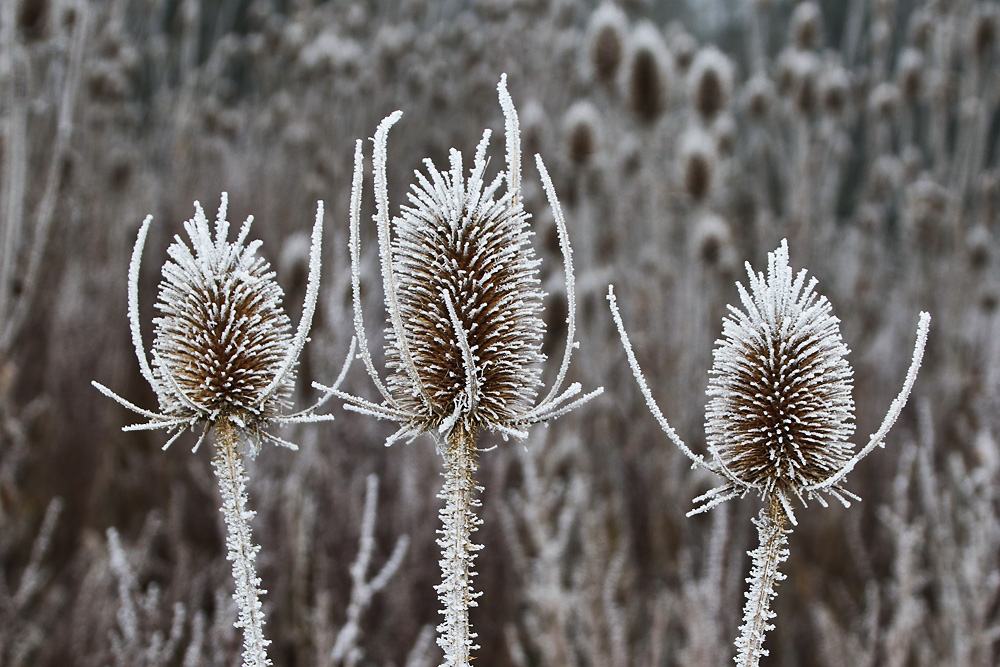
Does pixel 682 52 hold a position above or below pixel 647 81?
above

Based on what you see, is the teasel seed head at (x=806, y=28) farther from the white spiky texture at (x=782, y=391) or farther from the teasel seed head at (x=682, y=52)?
the white spiky texture at (x=782, y=391)

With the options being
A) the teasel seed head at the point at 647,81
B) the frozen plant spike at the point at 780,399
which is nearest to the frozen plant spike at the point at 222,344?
the frozen plant spike at the point at 780,399

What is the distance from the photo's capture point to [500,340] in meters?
0.97

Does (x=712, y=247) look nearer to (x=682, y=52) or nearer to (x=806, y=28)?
(x=806, y=28)

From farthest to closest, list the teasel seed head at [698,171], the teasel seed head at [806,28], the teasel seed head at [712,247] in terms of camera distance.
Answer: the teasel seed head at [806,28] < the teasel seed head at [712,247] < the teasel seed head at [698,171]

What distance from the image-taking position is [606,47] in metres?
3.90

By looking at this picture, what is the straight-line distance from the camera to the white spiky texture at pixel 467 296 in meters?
0.93

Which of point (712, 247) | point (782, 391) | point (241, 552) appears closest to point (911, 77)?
point (712, 247)

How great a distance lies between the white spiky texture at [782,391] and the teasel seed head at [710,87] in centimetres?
317

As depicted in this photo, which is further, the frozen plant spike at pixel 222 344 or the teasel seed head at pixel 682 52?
the teasel seed head at pixel 682 52

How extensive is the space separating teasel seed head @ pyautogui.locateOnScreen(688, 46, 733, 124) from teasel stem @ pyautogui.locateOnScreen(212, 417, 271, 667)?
11.2 ft

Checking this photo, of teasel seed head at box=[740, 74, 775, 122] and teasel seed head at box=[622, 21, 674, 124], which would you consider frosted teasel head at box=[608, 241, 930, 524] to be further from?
teasel seed head at box=[740, 74, 775, 122]

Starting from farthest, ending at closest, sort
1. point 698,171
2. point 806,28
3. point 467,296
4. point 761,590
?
point 806,28, point 698,171, point 467,296, point 761,590

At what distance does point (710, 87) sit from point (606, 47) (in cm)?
47
